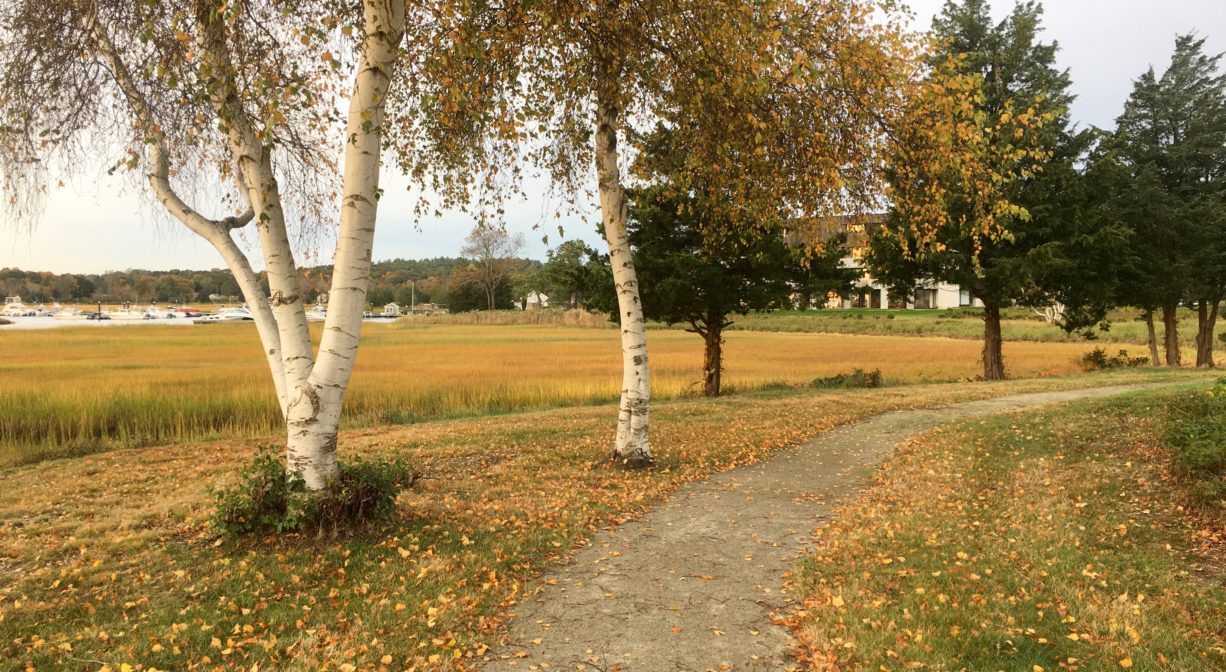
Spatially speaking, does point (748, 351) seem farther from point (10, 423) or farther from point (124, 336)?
point (124, 336)

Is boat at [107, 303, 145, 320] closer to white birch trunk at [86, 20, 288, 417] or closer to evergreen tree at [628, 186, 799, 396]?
evergreen tree at [628, 186, 799, 396]

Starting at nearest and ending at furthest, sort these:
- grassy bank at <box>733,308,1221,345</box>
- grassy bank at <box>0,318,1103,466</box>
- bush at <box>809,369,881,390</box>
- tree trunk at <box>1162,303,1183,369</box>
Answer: grassy bank at <box>0,318,1103,466</box>, bush at <box>809,369,881,390</box>, tree trunk at <box>1162,303,1183,369</box>, grassy bank at <box>733,308,1221,345</box>

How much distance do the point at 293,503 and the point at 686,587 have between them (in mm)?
3480

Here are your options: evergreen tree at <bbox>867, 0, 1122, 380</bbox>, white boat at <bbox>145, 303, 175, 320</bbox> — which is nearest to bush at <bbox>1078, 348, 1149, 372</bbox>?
evergreen tree at <bbox>867, 0, 1122, 380</bbox>

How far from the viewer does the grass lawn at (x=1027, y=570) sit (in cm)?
412

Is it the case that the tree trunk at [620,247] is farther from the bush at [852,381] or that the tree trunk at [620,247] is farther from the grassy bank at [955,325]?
the grassy bank at [955,325]

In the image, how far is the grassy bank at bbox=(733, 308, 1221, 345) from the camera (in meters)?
44.9

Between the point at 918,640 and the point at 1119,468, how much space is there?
557 cm

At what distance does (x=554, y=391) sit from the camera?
2122 cm

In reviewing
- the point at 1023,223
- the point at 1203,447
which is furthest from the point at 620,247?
the point at 1023,223

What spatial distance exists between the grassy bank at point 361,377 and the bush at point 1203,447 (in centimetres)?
1359

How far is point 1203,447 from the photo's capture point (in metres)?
6.71

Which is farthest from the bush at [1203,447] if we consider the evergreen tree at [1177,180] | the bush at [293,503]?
the evergreen tree at [1177,180]

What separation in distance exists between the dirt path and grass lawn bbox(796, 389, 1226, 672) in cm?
36
